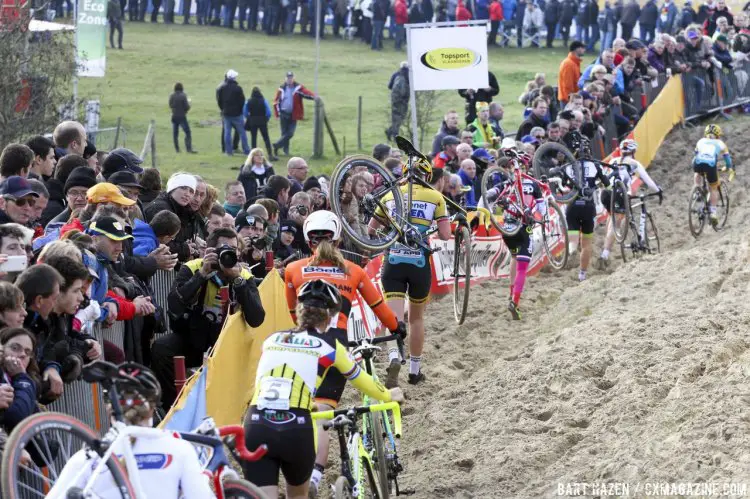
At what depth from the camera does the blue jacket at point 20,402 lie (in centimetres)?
690

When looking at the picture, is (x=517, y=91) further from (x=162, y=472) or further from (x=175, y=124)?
(x=162, y=472)

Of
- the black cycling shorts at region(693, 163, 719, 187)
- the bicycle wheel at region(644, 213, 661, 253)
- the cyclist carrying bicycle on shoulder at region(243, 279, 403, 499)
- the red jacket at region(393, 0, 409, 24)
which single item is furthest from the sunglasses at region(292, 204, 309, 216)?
the red jacket at region(393, 0, 409, 24)

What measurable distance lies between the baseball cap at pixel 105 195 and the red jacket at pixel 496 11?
110 feet

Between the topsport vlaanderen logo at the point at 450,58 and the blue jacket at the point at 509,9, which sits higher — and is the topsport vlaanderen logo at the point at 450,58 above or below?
below

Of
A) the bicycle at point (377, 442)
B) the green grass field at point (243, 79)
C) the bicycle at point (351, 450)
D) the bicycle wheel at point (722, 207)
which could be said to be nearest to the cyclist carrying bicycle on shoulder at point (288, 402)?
the bicycle at point (351, 450)

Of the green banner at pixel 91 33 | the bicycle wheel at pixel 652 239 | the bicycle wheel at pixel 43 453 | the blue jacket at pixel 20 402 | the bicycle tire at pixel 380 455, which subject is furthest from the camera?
the green banner at pixel 91 33

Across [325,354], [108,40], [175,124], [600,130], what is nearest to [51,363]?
[325,354]

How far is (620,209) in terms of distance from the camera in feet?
63.4

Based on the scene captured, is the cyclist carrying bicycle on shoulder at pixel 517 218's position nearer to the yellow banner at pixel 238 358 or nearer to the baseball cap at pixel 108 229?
the yellow banner at pixel 238 358

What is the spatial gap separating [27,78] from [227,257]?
8.82 meters

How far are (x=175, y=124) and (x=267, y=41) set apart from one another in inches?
599

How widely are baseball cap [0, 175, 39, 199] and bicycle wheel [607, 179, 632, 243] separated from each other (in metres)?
11.8

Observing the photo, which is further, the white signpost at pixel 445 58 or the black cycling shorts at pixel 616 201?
the black cycling shorts at pixel 616 201

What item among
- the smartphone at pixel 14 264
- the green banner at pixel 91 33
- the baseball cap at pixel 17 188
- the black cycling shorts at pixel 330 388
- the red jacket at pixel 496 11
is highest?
the red jacket at pixel 496 11
